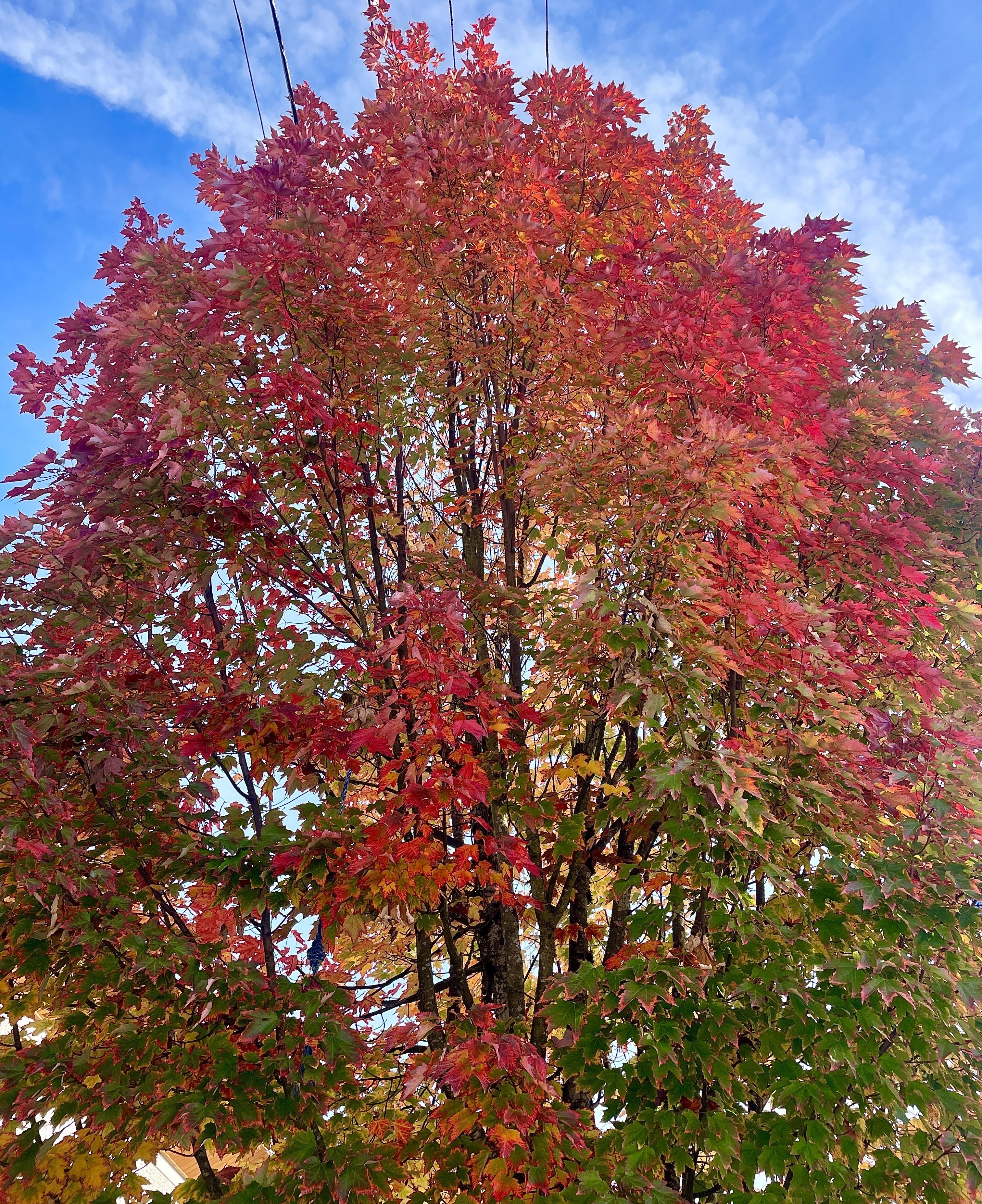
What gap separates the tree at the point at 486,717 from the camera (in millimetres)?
2660

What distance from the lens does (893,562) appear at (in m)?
3.79

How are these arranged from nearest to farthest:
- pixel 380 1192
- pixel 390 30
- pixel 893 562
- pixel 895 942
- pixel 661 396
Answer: pixel 380 1192
pixel 895 942
pixel 661 396
pixel 893 562
pixel 390 30

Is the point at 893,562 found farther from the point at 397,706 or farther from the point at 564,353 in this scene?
the point at 397,706

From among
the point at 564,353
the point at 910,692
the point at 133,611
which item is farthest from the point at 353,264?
the point at 910,692

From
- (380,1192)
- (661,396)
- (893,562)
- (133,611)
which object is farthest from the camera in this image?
(893,562)

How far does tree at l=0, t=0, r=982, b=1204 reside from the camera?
2.66 metres

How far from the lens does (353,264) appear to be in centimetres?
362

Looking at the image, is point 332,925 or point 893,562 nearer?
point 332,925

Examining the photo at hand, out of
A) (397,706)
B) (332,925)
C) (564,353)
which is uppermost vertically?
(564,353)

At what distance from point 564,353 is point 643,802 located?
7.92 ft

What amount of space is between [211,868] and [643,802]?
1794 mm

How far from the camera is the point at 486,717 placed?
10.6 ft

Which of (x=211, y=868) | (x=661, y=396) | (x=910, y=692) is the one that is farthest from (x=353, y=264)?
(x=910, y=692)

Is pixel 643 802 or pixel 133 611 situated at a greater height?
pixel 133 611
